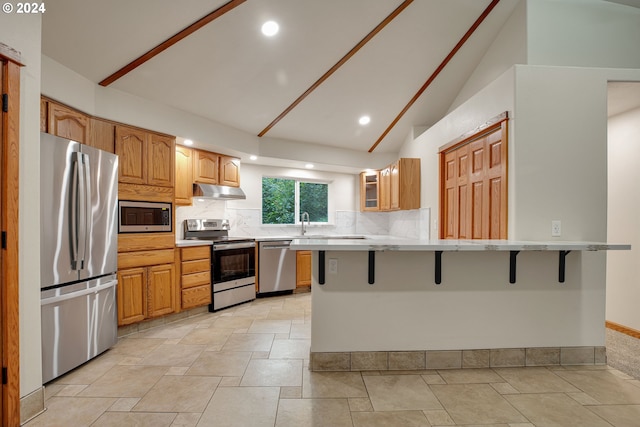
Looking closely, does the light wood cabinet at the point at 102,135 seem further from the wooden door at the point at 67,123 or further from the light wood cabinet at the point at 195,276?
the light wood cabinet at the point at 195,276

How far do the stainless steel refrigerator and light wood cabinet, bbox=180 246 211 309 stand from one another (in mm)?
947

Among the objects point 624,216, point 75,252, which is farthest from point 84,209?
point 624,216

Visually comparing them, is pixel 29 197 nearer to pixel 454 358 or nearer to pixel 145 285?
pixel 145 285

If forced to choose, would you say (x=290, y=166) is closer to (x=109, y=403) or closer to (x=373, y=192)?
(x=373, y=192)

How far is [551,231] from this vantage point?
266 cm

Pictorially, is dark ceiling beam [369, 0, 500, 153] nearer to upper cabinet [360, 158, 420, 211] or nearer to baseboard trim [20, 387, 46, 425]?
upper cabinet [360, 158, 420, 211]

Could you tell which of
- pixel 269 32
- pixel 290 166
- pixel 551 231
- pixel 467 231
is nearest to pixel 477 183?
pixel 467 231

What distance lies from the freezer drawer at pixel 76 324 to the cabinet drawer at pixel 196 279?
0.93 m

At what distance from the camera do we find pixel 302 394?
7.18ft

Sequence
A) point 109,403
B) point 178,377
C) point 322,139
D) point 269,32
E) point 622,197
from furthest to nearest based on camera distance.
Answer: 1. point 322,139
2. point 622,197
3. point 269,32
4. point 178,377
5. point 109,403

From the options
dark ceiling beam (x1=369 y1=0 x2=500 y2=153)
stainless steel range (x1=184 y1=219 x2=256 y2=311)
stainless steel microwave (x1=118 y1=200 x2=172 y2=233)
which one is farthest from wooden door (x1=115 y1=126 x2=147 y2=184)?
dark ceiling beam (x1=369 y1=0 x2=500 y2=153)

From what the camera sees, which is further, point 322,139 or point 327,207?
point 327,207

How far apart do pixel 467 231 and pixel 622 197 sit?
169cm

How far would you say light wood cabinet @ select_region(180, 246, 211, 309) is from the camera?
3902 millimetres
